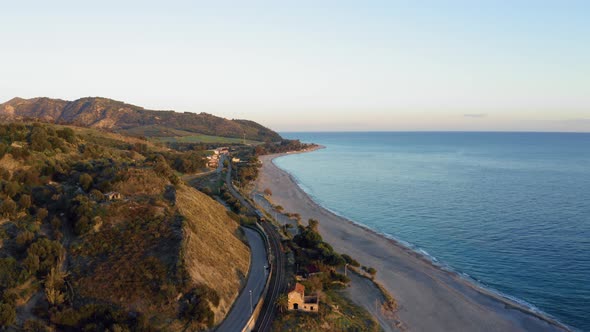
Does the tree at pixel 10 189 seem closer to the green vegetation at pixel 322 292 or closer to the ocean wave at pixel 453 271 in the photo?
the green vegetation at pixel 322 292

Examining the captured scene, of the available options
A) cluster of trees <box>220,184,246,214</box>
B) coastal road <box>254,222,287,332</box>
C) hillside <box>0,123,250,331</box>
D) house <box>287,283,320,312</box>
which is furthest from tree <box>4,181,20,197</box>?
house <box>287,283,320,312</box>

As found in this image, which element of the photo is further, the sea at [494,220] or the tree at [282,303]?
the sea at [494,220]

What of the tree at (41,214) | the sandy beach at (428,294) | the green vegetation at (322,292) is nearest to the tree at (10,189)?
the tree at (41,214)

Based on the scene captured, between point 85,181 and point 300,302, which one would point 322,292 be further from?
point 85,181

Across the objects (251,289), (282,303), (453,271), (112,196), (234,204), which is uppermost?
(112,196)

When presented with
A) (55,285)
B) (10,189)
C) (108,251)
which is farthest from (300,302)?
(10,189)

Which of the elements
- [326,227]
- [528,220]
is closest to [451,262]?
[326,227]

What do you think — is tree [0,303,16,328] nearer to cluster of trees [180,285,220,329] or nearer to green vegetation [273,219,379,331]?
cluster of trees [180,285,220,329]
